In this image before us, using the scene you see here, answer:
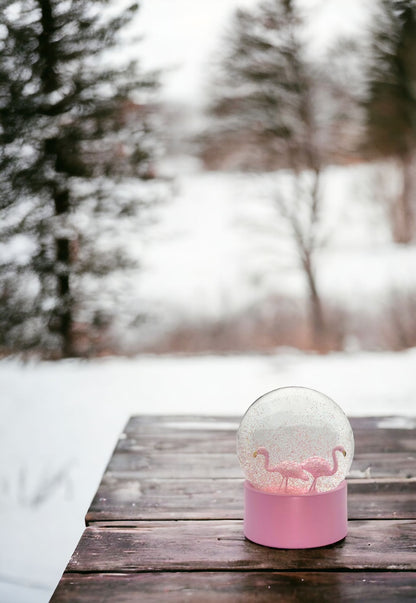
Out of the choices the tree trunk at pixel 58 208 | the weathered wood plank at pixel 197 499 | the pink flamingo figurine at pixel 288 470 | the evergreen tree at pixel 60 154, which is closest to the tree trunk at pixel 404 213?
the evergreen tree at pixel 60 154

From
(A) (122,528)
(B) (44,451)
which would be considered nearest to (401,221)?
(B) (44,451)

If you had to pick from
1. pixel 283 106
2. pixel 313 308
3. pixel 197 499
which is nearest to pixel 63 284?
pixel 313 308

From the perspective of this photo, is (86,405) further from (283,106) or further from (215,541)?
(215,541)

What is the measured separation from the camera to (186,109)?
391 centimetres

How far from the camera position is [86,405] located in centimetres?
346

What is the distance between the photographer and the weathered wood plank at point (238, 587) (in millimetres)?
962

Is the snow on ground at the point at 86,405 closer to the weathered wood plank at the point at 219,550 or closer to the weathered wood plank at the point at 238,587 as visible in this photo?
the weathered wood plank at the point at 219,550

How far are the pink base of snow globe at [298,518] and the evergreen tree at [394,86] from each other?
309 cm

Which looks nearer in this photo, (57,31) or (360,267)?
(57,31)

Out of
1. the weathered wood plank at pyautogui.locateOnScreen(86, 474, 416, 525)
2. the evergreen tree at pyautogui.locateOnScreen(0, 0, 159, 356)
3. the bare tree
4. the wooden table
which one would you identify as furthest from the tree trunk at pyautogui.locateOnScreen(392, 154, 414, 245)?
the weathered wood plank at pyautogui.locateOnScreen(86, 474, 416, 525)

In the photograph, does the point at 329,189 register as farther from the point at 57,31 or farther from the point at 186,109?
the point at 57,31

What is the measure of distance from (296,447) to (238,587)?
23cm

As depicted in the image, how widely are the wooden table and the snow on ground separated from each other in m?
1.29

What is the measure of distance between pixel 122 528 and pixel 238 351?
9.29 ft
